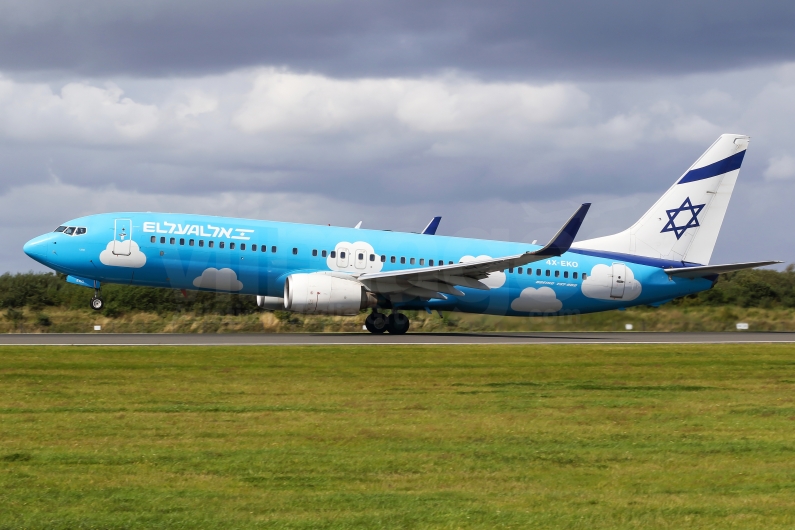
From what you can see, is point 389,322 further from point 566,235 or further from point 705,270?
point 705,270

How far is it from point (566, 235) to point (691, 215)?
967 centimetres

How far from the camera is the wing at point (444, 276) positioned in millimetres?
31000

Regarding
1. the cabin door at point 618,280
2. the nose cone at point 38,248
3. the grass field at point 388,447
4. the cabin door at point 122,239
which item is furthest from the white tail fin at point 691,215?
the nose cone at point 38,248

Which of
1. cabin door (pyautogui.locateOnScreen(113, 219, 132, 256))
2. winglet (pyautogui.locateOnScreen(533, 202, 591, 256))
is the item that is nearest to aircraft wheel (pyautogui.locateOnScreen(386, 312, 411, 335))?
winglet (pyautogui.locateOnScreen(533, 202, 591, 256))

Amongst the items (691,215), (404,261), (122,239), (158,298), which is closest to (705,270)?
(691,215)

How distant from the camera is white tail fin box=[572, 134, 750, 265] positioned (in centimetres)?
3738

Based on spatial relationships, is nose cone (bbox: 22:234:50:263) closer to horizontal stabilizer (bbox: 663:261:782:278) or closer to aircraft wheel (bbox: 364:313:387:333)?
aircraft wheel (bbox: 364:313:387:333)

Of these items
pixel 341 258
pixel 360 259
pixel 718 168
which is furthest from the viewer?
pixel 718 168

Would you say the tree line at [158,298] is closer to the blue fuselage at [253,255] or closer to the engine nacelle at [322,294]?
the blue fuselage at [253,255]

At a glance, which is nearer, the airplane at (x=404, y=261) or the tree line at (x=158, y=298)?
the airplane at (x=404, y=261)

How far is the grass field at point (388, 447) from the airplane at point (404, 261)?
10.7 meters

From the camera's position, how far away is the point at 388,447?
11430 millimetres

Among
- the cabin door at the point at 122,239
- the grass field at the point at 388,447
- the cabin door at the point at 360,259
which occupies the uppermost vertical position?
the cabin door at the point at 122,239

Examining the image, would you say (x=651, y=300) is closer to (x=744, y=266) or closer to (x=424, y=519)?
(x=744, y=266)
